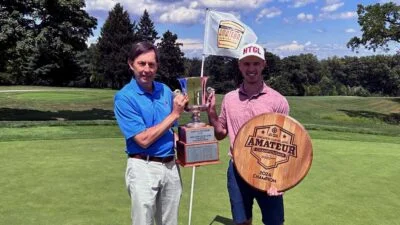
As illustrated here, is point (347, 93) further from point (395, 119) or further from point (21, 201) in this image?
point (21, 201)

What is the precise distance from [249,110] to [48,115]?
19058 mm

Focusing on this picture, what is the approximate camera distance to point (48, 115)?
21.1 meters

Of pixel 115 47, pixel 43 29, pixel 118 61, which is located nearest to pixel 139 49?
pixel 43 29

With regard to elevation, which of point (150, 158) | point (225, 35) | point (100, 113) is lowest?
point (100, 113)

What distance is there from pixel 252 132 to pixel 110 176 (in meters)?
3.61

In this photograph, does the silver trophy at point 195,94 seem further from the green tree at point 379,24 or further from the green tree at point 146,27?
the green tree at point 146,27

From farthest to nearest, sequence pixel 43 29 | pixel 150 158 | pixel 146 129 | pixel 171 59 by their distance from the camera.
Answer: pixel 171 59, pixel 43 29, pixel 150 158, pixel 146 129

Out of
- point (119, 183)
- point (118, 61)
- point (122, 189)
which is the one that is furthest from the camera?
point (118, 61)

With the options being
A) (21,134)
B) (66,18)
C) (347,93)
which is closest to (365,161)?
(21,134)

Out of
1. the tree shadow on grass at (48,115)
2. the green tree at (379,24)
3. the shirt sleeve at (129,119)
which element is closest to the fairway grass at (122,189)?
the shirt sleeve at (129,119)

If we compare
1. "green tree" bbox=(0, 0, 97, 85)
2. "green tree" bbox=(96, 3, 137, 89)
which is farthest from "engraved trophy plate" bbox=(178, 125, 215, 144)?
"green tree" bbox=(96, 3, 137, 89)

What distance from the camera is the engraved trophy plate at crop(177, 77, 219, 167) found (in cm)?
323

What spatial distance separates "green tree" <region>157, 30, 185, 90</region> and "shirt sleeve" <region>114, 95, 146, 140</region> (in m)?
65.3

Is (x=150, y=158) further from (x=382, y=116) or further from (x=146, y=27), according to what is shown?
(x=146, y=27)
